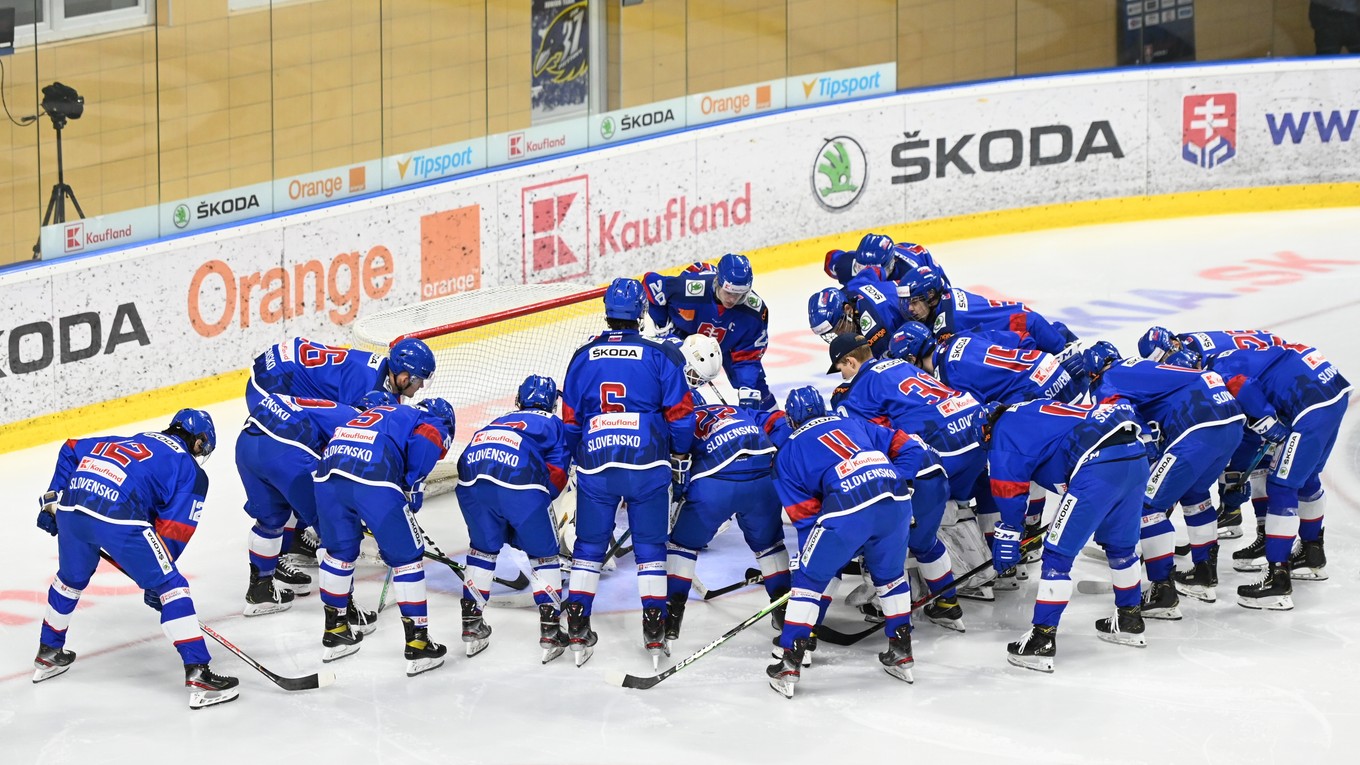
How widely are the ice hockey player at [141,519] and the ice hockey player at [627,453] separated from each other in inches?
54.2

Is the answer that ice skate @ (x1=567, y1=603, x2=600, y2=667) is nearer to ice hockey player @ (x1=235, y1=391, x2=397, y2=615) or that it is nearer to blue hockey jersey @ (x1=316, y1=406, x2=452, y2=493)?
blue hockey jersey @ (x1=316, y1=406, x2=452, y2=493)

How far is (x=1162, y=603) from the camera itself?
24.5 feet

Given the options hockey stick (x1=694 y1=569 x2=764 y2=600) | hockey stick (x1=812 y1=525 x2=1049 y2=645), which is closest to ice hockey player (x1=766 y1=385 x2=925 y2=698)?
hockey stick (x1=812 y1=525 x2=1049 y2=645)

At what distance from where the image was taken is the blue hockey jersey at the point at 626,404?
7039 millimetres

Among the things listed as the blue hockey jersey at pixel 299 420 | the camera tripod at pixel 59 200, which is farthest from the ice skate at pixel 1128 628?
the camera tripod at pixel 59 200

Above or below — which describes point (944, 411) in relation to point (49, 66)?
below

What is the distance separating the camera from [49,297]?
9.59m

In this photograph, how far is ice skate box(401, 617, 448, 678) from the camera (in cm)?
A: 700

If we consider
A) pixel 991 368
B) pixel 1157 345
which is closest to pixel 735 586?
pixel 991 368

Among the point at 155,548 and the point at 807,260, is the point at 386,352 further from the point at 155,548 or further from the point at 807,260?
the point at 807,260

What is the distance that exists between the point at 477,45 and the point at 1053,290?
4.02 meters

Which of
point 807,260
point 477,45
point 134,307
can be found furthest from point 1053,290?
point 134,307

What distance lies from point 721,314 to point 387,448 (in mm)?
2340

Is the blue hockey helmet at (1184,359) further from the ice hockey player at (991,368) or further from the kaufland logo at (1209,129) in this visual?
the kaufland logo at (1209,129)
